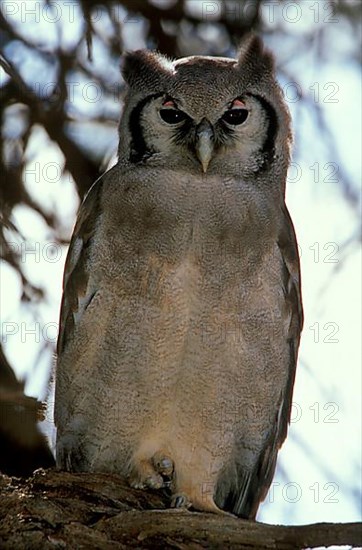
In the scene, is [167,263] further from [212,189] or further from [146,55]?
[146,55]

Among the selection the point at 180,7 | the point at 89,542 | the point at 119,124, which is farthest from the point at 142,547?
the point at 180,7

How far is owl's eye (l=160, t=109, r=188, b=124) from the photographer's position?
4.36 m

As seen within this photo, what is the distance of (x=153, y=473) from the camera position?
429 centimetres

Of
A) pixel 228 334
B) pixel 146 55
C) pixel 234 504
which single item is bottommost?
pixel 234 504

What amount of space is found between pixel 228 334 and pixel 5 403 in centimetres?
91

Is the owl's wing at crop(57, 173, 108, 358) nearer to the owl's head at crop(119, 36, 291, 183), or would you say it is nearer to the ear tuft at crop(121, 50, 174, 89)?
the owl's head at crop(119, 36, 291, 183)

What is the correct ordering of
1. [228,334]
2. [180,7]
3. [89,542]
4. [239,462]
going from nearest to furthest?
1. [89,542]
2. [228,334]
3. [239,462]
4. [180,7]

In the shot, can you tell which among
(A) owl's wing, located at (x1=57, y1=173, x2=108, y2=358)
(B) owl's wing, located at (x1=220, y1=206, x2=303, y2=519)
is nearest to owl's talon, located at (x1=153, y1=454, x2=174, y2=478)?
(B) owl's wing, located at (x1=220, y1=206, x2=303, y2=519)

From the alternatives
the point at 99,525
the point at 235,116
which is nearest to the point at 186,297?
the point at 235,116

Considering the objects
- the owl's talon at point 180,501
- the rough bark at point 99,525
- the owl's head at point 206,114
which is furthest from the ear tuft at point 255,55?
the rough bark at point 99,525

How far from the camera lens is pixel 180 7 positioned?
16.7 ft

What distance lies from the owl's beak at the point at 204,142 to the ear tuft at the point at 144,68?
313mm

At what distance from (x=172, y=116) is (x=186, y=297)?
75 centimetres

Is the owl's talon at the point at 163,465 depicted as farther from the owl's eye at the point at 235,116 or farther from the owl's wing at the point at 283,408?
the owl's eye at the point at 235,116
